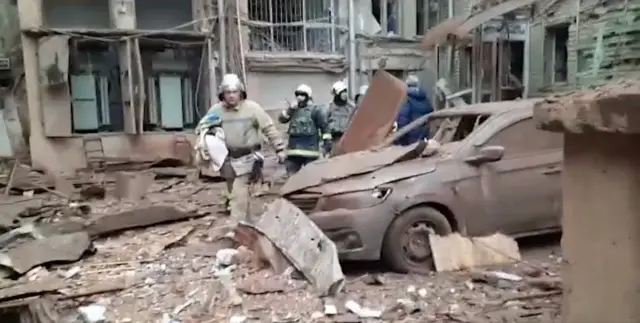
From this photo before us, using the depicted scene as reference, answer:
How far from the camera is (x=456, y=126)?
23.7 feet

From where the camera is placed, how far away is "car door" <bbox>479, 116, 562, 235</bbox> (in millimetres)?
6430

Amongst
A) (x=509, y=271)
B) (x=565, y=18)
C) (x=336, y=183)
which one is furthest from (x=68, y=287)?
(x=565, y=18)

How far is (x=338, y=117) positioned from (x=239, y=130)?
211 cm

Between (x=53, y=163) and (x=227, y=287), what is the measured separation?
11.2 metres

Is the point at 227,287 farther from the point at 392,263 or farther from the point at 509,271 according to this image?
the point at 509,271

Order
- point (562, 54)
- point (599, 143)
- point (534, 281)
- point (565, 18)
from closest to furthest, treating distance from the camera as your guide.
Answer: point (599, 143)
point (534, 281)
point (565, 18)
point (562, 54)

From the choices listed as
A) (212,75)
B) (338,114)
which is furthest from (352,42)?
(338,114)

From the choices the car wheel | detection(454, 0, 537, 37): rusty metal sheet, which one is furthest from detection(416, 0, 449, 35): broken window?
the car wheel

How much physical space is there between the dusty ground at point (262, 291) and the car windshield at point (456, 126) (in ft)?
4.59

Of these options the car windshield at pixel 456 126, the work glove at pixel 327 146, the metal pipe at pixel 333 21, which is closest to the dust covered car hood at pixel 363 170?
the car windshield at pixel 456 126

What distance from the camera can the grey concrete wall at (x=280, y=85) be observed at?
16.3 metres

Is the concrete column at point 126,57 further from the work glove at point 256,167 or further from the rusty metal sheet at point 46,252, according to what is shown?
the rusty metal sheet at point 46,252

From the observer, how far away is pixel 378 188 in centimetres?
605

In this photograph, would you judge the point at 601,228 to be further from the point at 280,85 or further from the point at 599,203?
the point at 280,85
